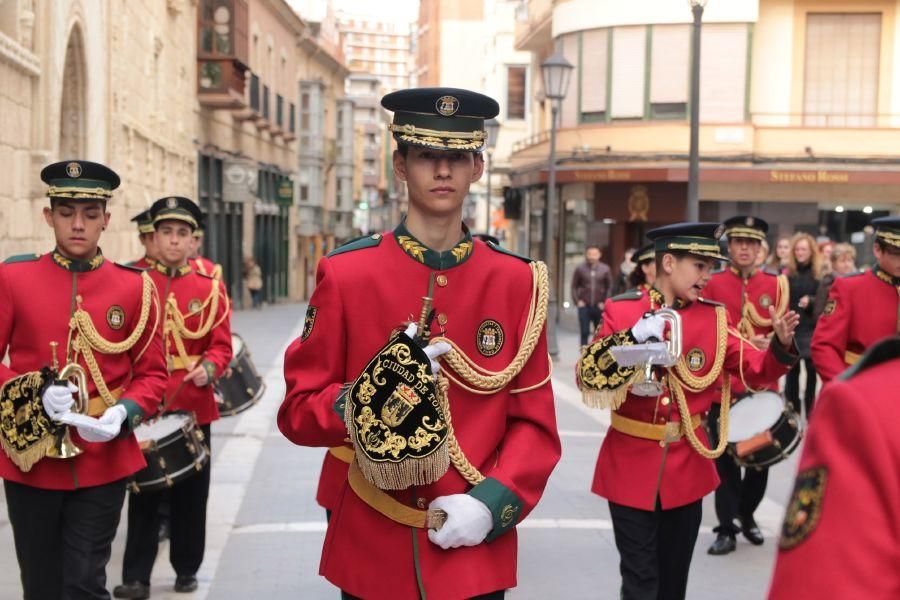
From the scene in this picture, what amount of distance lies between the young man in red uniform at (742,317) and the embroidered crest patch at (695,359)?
146 centimetres

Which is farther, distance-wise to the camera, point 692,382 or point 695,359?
point 695,359

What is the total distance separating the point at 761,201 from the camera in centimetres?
3050

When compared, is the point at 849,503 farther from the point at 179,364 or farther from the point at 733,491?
the point at 733,491

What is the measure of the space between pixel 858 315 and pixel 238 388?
13.0 ft

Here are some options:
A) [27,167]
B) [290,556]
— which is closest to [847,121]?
[27,167]

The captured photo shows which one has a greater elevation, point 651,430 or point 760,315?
point 760,315

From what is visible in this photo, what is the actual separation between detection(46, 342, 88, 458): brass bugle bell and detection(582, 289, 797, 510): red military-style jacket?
2299 mm

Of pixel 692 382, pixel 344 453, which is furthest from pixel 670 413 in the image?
pixel 344 453

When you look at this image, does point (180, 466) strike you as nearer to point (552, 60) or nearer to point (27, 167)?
point (27, 167)

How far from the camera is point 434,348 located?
3566mm

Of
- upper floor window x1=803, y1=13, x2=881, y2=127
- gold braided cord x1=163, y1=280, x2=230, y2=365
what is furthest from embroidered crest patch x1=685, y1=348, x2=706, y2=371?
upper floor window x1=803, y1=13, x2=881, y2=127

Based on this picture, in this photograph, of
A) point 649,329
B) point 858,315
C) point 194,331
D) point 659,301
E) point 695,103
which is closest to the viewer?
point 649,329

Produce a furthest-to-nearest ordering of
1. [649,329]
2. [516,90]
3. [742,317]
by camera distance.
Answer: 1. [516,90]
2. [742,317]
3. [649,329]

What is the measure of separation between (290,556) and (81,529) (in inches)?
117
